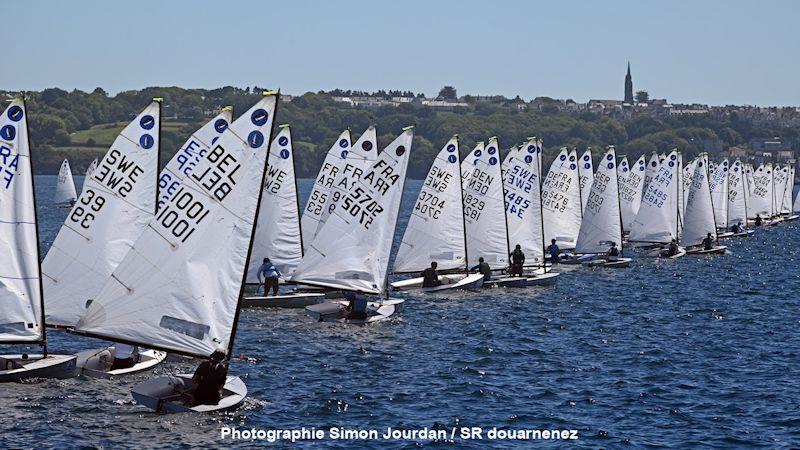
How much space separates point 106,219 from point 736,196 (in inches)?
3368

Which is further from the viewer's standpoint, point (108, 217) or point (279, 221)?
point (279, 221)

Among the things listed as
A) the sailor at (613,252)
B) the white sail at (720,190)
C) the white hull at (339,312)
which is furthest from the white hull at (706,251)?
the white hull at (339,312)

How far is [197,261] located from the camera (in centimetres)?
2880

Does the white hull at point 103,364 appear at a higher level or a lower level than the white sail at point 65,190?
lower

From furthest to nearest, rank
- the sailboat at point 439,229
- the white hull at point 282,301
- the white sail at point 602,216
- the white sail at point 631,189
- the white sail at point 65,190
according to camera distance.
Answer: the white sail at point 65,190 < the white sail at point 631,189 < the white sail at point 602,216 < the sailboat at point 439,229 < the white hull at point 282,301

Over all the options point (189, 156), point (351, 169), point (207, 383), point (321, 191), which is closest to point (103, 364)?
point (207, 383)

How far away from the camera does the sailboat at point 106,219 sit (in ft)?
113

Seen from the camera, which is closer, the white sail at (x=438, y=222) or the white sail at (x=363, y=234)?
the white sail at (x=363, y=234)

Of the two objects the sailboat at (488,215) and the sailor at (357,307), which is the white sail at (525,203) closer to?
the sailboat at (488,215)

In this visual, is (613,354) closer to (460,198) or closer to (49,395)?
(460,198)

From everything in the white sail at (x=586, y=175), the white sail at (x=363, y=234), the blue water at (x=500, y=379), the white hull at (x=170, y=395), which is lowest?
the blue water at (x=500, y=379)

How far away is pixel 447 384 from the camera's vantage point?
33812mm

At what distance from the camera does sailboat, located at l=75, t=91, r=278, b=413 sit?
93.4 feet

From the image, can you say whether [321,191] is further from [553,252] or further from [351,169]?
[553,252]
